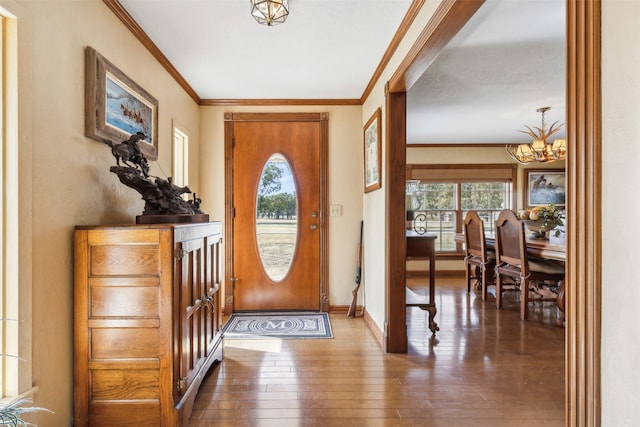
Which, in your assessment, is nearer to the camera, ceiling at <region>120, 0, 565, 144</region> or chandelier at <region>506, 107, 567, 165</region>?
ceiling at <region>120, 0, 565, 144</region>

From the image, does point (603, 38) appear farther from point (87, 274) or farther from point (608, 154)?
point (87, 274)

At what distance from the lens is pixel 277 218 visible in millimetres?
3652

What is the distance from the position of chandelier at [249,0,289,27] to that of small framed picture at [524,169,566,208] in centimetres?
558

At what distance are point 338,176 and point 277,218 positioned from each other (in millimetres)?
768

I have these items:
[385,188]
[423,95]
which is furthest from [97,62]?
[423,95]

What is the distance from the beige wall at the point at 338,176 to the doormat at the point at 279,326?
0.38 metres

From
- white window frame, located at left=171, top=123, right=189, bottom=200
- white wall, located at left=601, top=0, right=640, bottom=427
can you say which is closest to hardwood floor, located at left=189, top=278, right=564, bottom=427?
white wall, located at left=601, top=0, right=640, bottom=427

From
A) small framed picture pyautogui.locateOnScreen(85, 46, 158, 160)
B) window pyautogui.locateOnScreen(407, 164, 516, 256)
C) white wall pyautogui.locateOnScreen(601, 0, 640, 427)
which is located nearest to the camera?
white wall pyautogui.locateOnScreen(601, 0, 640, 427)

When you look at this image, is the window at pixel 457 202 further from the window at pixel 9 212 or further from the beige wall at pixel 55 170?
the window at pixel 9 212

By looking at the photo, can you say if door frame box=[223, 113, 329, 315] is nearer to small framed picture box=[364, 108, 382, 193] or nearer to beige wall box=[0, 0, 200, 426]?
small framed picture box=[364, 108, 382, 193]

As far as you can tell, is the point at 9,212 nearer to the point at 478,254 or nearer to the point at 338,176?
the point at 338,176

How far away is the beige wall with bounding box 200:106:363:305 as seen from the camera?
3637mm

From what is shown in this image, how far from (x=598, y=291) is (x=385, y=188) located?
1938 millimetres

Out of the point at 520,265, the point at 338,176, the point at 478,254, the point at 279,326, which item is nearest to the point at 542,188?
the point at 478,254
